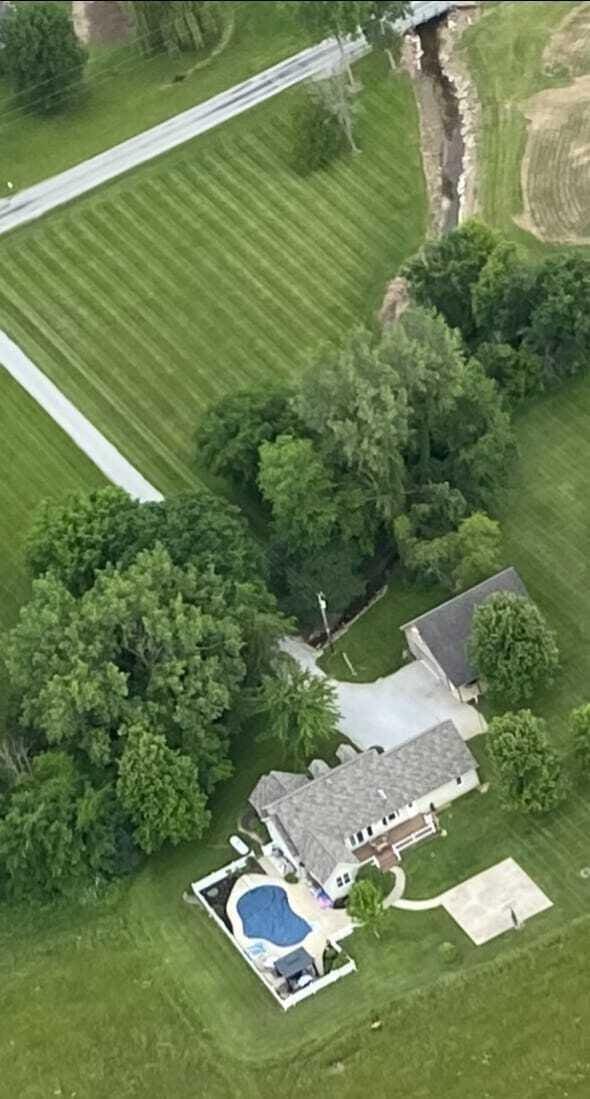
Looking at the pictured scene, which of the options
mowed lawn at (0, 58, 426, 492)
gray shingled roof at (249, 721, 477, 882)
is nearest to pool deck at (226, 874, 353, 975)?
gray shingled roof at (249, 721, 477, 882)

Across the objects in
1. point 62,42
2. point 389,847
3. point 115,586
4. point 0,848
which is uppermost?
point 62,42

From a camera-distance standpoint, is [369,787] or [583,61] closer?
[369,787]

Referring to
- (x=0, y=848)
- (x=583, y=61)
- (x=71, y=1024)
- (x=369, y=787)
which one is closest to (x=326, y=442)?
(x=369, y=787)

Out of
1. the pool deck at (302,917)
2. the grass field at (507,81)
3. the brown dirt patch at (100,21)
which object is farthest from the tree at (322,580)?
the brown dirt patch at (100,21)

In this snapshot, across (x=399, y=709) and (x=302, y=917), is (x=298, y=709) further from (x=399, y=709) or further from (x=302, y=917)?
(x=302, y=917)

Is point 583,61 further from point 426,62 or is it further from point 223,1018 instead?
point 223,1018
